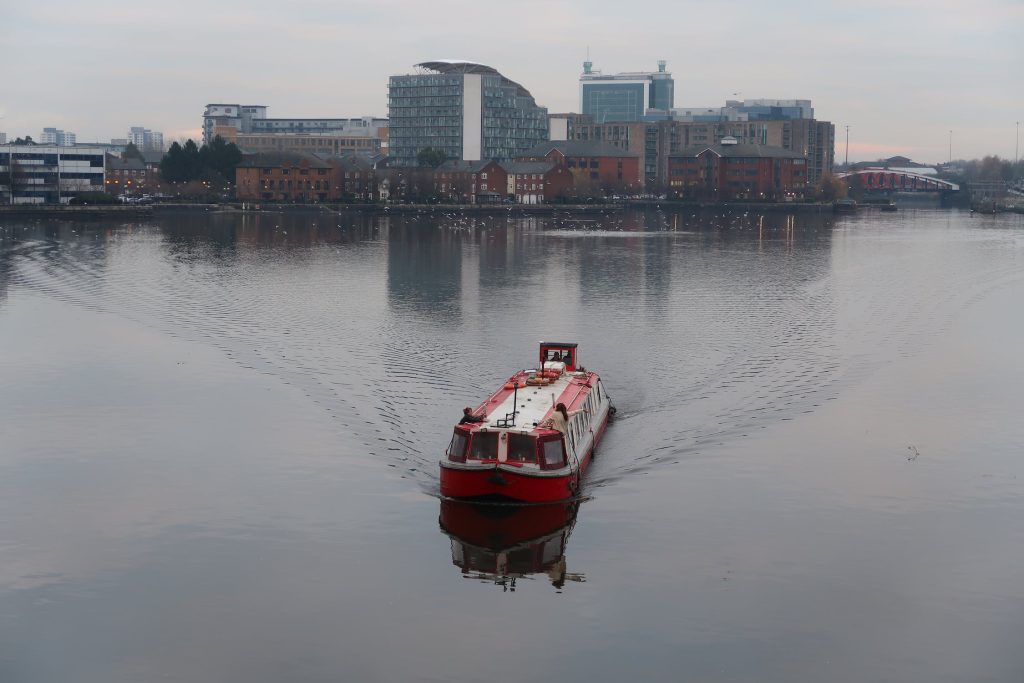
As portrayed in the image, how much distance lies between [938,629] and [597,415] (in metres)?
11.7

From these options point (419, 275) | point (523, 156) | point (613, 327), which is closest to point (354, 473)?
point (613, 327)

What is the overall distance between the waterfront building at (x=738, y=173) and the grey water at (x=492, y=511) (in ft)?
452

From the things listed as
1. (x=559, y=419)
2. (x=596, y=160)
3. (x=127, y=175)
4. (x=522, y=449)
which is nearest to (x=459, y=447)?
(x=522, y=449)

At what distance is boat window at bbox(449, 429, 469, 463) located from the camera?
24.2 m

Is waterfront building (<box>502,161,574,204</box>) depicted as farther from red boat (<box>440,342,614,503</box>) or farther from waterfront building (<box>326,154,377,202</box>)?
red boat (<box>440,342,614,503</box>)

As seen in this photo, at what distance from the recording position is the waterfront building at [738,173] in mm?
192875

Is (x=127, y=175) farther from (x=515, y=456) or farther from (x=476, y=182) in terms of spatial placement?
(x=515, y=456)

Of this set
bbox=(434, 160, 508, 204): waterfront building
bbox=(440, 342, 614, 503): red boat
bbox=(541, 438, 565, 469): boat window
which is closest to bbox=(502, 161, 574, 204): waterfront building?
bbox=(434, 160, 508, 204): waterfront building

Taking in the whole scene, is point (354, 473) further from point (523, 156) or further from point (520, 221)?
point (523, 156)

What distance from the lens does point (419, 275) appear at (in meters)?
69.9

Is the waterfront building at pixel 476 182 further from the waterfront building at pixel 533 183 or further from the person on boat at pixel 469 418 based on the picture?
the person on boat at pixel 469 418

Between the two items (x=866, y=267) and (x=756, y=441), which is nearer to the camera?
(x=756, y=441)

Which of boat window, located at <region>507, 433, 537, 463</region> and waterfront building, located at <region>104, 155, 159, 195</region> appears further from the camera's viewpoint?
waterfront building, located at <region>104, 155, 159, 195</region>

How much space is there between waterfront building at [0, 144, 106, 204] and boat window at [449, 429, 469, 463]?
116 m
